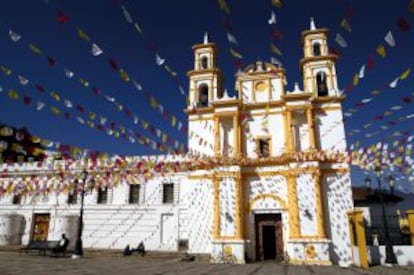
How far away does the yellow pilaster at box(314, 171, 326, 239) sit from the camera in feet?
55.4

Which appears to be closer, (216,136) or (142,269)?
(142,269)

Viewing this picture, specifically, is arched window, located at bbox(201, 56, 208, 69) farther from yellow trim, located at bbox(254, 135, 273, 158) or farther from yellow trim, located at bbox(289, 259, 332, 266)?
yellow trim, located at bbox(289, 259, 332, 266)

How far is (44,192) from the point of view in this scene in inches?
967

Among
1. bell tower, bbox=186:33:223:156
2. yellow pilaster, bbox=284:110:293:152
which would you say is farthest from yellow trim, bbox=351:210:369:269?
bell tower, bbox=186:33:223:156

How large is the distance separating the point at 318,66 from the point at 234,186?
9.33m

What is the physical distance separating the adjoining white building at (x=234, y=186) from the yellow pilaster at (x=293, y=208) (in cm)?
6

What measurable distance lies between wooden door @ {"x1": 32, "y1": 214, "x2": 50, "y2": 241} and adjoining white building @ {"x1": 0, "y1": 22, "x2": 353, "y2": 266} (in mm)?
75

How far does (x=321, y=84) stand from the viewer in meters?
20.4

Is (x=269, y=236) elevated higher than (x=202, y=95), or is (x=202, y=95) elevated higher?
(x=202, y=95)

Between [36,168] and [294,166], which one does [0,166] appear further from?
[294,166]

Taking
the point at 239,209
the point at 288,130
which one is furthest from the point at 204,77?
the point at 239,209

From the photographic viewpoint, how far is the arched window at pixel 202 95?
21.8 meters

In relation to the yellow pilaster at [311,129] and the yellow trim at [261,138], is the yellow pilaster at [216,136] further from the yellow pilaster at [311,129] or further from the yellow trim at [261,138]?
the yellow pilaster at [311,129]

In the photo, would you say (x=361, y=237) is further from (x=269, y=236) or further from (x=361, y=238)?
(x=269, y=236)
